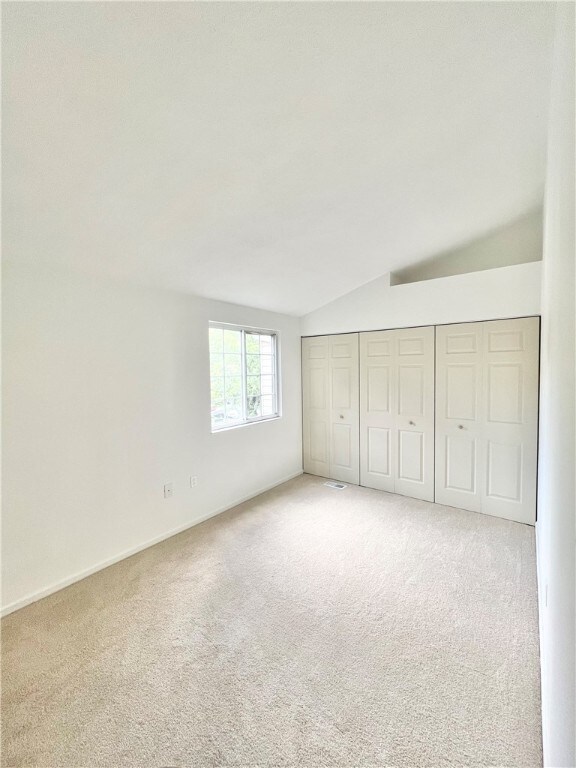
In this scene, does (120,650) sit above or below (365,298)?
below

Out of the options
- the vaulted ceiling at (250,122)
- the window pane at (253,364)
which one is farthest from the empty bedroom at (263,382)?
the window pane at (253,364)

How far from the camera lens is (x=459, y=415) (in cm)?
337

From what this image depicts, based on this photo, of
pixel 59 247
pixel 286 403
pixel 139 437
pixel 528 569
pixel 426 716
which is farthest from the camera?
pixel 286 403

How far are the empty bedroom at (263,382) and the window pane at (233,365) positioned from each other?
21 mm

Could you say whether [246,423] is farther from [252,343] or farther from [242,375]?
[252,343]

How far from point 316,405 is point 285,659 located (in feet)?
9.79

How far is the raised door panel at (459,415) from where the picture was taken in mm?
3273

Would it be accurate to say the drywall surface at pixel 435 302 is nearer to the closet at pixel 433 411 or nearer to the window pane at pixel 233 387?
the closet at pixel 433 411

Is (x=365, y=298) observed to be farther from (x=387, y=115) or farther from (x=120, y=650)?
(x=120, y=650)

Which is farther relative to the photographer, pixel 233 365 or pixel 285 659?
pixel 233 365

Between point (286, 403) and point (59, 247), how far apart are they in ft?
9.30

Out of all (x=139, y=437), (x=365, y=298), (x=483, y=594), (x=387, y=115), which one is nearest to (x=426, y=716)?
(x=483, y=594)

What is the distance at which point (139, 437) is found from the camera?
8.98 ft

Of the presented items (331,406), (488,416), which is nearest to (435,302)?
(488,416)
